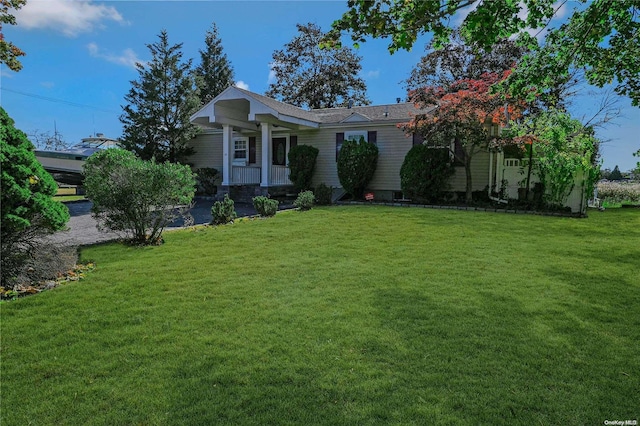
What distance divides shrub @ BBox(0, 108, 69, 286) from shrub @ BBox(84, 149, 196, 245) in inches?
58.0

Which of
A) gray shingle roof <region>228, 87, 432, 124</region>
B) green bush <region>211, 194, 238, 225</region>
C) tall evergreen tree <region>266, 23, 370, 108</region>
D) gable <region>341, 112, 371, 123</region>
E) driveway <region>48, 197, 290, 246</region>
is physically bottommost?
driveway <region>48, 197, 290, 246</region>

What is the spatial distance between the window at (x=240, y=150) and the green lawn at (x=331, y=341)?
12142mm

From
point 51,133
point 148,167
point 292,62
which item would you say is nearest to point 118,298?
point 148,167

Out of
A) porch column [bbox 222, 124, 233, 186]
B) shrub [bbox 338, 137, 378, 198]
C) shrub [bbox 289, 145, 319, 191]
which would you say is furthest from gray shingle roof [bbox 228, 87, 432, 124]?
porch column [bbox 222, 124, 233, 186]

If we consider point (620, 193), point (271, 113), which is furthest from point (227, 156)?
point (620, 193)

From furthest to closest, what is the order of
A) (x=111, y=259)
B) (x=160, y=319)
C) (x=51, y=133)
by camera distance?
(x=51, y=133) < (x=111, y=259) < (x=160, y=319)

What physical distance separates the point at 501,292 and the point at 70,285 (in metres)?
5.28

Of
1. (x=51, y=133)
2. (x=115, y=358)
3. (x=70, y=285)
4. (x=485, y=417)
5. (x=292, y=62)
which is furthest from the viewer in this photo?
(x=292, y=62)

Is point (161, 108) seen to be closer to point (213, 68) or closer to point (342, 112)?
point (342, 112)

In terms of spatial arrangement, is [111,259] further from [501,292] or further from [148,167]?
[501,292]

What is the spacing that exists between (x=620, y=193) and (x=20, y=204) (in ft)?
→ 65.1

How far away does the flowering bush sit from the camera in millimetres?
15281

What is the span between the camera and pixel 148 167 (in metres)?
6.82

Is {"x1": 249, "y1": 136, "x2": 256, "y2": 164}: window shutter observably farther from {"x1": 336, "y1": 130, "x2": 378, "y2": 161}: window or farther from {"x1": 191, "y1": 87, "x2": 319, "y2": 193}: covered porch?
{"x1": 336, "y1": 130, "x2": 378, "y2": 161}: window
